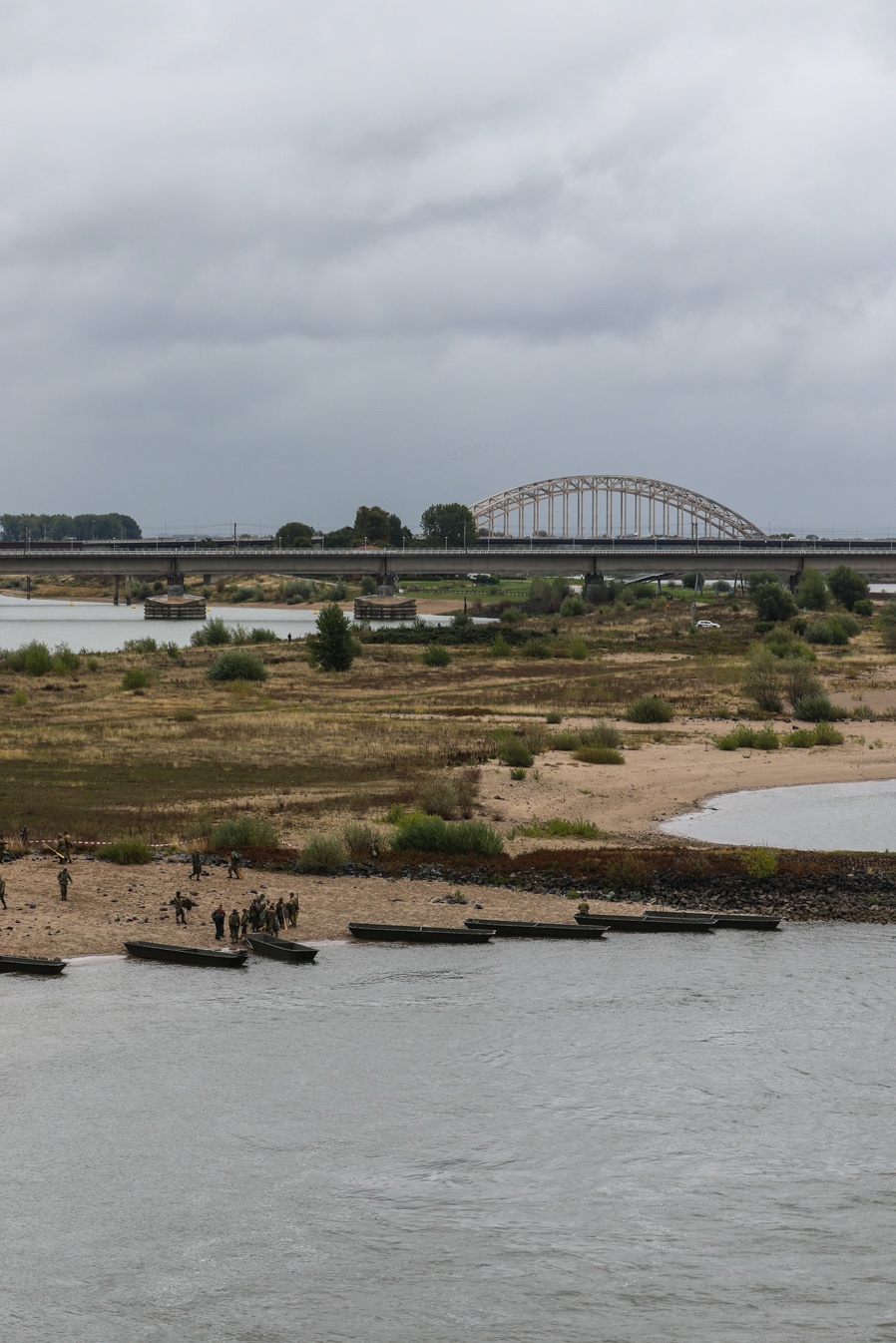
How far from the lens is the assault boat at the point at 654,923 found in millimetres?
34969

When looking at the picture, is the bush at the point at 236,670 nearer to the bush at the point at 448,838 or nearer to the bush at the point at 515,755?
the bush at the point at 515,755

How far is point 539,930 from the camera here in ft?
113

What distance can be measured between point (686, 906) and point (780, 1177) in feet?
42.7

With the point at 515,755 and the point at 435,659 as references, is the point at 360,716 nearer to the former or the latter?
the point at 515,755

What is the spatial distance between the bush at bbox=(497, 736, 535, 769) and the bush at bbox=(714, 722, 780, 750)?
33.1ft

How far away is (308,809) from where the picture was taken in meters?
46.0

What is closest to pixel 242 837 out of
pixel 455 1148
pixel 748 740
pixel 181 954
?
pixel 181 954

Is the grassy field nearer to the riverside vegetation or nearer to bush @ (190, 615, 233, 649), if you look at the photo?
the riverside vegetation

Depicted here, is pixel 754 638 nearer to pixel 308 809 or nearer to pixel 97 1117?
pixel 308 809

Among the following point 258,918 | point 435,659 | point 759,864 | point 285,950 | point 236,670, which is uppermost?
point 435,659

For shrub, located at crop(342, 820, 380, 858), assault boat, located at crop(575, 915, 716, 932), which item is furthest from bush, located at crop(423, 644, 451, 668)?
assault boat, located at crop(575, 915, 716, 932)

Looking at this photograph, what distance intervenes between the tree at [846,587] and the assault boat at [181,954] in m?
144

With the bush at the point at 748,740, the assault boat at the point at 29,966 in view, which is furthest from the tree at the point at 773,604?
the assault boat at the point at 29,966

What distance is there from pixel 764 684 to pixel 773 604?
7009 cm
